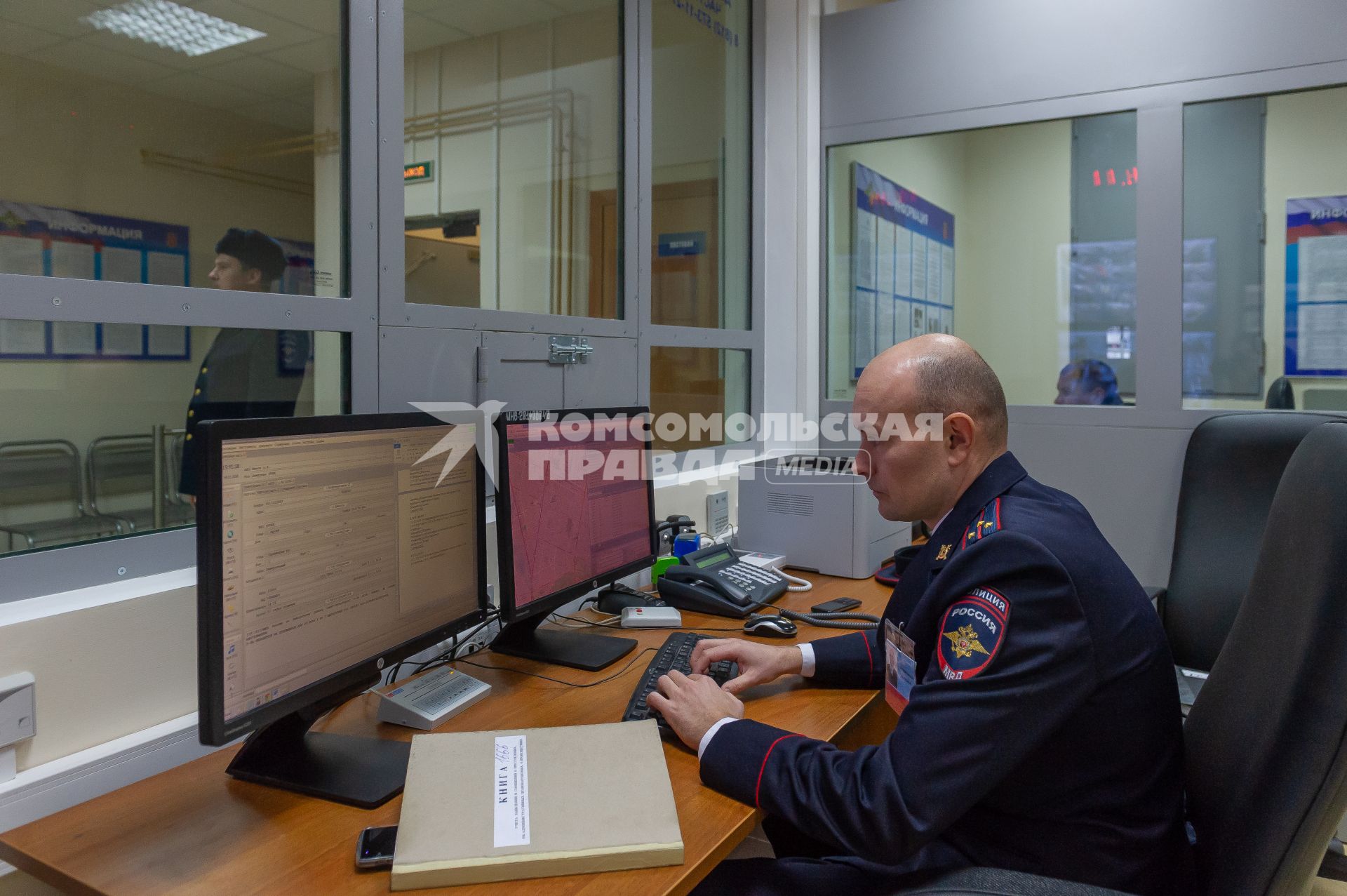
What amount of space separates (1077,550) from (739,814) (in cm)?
56

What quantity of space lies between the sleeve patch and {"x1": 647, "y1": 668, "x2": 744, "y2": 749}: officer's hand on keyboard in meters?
0.35

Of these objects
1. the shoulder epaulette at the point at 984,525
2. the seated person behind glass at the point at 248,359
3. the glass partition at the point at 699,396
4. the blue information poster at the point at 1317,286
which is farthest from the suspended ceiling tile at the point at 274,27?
the blue information poster at the point at 1317,286

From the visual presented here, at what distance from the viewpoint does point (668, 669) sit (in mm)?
1504

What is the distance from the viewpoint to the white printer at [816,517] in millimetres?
2287

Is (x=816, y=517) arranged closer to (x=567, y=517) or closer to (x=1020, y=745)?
(x=567, y=517)

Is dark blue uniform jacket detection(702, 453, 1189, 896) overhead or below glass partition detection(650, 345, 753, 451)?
below

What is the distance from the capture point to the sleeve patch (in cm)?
102

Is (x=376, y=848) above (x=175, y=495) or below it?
below

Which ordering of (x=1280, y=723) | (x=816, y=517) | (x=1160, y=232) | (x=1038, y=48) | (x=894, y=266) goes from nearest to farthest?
(x=1280, y=723), (x=816, y=517), (x=1160, y=232), (x=1038, y=48), (x=894, y=266)

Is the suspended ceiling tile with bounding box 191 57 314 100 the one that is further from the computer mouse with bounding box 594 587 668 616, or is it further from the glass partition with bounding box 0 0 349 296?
the computer mouse with bounding box 594 587 668 616

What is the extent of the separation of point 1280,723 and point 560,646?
3.86 ft

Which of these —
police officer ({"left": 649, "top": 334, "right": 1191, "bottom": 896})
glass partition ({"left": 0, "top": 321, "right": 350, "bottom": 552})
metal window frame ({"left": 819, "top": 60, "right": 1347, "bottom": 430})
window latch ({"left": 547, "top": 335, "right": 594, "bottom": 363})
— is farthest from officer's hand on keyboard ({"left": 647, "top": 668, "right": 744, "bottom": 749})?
metal window frame ({"left": 819, "top": 60, "right": 1347, "bottom": 430})

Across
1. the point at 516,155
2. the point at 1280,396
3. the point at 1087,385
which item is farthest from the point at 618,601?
the point at 1280,396

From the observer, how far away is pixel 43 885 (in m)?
1.12
